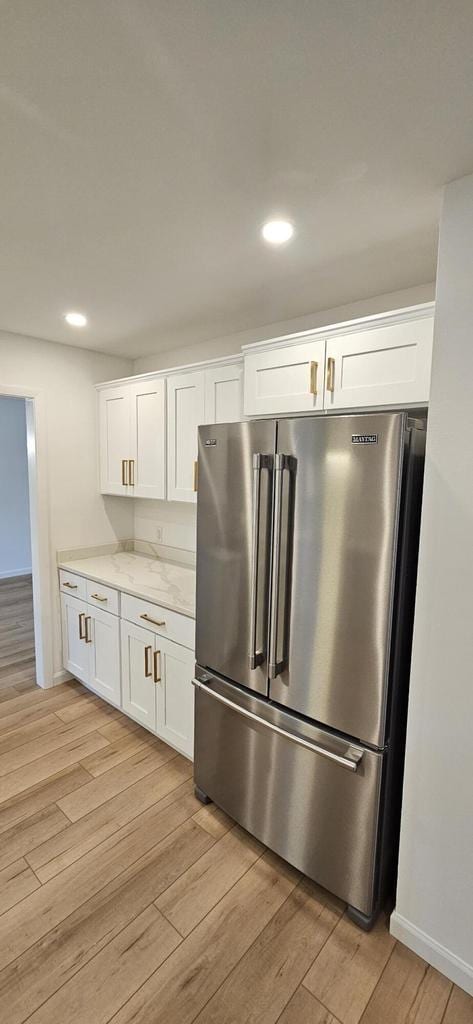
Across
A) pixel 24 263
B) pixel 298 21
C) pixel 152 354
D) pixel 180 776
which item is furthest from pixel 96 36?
pixel 180 776

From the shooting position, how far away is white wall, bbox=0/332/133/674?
2.94m

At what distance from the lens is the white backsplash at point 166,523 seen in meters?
3.15

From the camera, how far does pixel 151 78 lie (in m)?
0.96

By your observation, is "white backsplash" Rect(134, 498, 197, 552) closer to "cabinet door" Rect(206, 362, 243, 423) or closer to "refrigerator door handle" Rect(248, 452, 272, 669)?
"cabinet door" Rect(206, 362, 243, 423)

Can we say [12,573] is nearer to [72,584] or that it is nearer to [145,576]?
[72,584]

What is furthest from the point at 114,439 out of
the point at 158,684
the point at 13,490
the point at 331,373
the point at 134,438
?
the point at 13,490

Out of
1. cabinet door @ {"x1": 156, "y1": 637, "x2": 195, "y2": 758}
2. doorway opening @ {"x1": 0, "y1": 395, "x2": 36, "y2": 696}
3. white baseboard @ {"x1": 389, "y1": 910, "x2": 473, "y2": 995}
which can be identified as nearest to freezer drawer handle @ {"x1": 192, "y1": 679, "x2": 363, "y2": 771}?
cabinet door @ {"x1": 156, "y1": 637, "x2": 195, "y2": 758}

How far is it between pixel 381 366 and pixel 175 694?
1.92 metres

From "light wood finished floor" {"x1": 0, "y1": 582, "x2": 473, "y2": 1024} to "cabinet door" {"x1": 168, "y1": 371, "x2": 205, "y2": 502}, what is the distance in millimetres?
1609

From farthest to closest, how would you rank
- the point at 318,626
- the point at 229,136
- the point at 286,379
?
the point at 286,379 → the point at 318,626 → the point at 229,136

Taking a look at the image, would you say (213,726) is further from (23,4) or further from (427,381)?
(23,4)

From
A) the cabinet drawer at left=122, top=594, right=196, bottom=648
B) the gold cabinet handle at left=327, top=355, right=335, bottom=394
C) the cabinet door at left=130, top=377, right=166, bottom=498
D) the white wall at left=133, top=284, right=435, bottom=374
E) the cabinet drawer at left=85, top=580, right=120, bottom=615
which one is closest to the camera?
the gold cabinet handle at left=327, top=355, right=335, bottom=394

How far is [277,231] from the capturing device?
5.13 feet

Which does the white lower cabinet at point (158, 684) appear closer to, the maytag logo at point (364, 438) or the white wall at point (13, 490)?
the maytag logo at point (364, 438)
